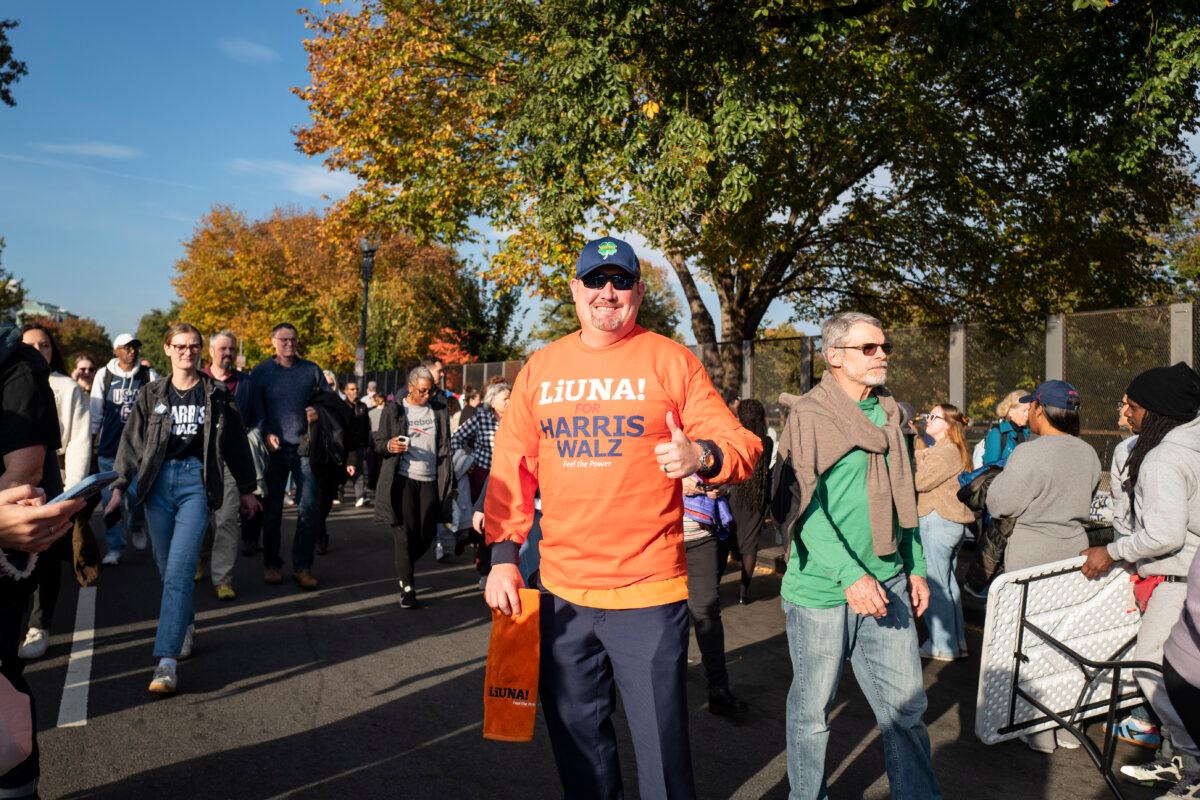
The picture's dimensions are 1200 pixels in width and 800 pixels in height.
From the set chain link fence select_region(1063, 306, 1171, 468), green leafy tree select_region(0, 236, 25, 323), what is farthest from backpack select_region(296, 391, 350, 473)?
green leafy tree select_region(0, 236, 25, 323)

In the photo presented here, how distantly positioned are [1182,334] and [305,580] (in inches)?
359

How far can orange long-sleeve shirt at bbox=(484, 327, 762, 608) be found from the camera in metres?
2.96

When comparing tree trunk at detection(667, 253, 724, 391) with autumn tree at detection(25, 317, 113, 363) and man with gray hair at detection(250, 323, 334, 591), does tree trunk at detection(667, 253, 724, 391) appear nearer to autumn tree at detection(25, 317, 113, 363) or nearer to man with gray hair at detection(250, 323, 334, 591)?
man with gray hair at detection(250, 323, 334, 591)

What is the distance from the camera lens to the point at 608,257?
3049mm

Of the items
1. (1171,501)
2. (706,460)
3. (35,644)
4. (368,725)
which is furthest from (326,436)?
(1171,501)

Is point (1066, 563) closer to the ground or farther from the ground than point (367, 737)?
farther from the ground

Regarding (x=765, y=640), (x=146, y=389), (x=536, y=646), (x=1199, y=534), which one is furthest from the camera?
(x=765, y=640)

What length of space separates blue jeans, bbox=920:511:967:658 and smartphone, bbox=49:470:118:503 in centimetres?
568

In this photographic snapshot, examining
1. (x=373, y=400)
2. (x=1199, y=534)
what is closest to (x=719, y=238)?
(x=373, y=400)

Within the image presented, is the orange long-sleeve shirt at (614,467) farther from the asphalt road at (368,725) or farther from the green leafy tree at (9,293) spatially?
the green leafy tree at (9,293)

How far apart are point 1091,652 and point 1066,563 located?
0.54 meters

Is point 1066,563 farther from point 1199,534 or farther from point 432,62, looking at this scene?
point 432,62

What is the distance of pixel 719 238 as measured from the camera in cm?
1570

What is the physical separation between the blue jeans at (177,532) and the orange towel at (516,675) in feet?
11.2
